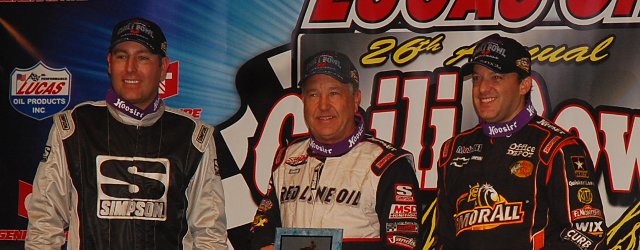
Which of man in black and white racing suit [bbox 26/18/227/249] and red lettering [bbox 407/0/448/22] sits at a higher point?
red lettering [bbox 407/0/448/22]

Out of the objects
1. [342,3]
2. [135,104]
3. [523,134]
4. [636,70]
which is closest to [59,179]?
[135,104]

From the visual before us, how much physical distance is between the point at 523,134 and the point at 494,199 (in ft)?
1.03

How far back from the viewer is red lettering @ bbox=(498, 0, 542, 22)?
461cm

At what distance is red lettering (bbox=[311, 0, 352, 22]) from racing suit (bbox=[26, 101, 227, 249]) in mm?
951

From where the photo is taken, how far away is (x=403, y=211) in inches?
159

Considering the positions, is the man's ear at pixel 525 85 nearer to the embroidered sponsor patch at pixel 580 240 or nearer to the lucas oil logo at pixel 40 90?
the embroidered sponsor patch at pixel 580 240

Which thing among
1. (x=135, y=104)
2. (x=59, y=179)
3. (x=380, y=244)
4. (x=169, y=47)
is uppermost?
(x=169, y=47)

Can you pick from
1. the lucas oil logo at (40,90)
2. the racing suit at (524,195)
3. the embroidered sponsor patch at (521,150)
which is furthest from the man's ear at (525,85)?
the lucas oil logo at (40,90)

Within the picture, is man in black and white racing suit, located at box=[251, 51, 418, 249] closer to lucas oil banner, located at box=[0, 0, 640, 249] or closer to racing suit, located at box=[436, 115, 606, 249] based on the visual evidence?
racing suit, located at box=[436, 115, 606, 249]

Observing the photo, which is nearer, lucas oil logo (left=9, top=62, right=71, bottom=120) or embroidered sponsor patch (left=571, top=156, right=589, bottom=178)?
embroidered sponsor patch (left=571, top=156, right=589, bottom=178)

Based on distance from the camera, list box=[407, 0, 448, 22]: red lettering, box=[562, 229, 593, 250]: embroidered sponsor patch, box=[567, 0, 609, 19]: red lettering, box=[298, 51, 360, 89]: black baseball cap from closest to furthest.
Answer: box=[562, 229, 593, 250]: embroidered sponsor patch
box=[298, 51, 360, 89]: black baseball cap
box=[567, 0, 609, 19]: red lettering
box=[407, 0, 448, 22]: red lettering

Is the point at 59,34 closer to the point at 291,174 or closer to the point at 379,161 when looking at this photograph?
the point at 291,174

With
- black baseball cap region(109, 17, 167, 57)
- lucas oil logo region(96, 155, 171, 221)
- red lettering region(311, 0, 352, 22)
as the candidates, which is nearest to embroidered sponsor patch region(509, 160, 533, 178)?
red lettering region(311, 0, 352, 22)

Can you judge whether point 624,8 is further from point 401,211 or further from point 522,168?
point 401,211
